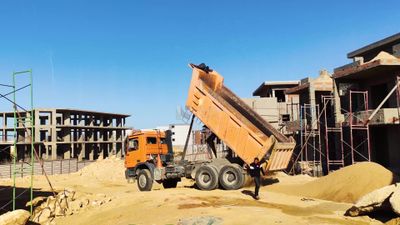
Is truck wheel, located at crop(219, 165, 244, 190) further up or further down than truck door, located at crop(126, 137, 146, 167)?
further down

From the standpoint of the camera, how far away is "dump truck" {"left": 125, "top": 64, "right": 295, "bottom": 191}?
18031 millimetres

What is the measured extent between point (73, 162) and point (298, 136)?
29186 mm

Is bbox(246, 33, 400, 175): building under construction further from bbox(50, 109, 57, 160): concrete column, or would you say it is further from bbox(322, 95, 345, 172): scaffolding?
bbox(50, 109, 57, 160): concrete column

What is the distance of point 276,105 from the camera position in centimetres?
4216

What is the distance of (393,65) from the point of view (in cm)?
2314

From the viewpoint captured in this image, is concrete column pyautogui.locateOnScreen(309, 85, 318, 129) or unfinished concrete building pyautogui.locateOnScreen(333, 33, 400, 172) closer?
unfinished concrete building pyautogui.locateOnScreen(333, 33, 400, 172)

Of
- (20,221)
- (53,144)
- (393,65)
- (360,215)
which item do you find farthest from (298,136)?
(53,144)

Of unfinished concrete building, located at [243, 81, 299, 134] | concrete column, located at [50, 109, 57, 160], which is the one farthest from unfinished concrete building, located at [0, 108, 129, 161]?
unfinished concrete building, located at [243, 81, 299, 134]

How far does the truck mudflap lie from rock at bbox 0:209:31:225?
10.1m

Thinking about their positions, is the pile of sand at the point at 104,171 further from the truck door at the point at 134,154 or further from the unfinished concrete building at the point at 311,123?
the truck door at the point at 134,154

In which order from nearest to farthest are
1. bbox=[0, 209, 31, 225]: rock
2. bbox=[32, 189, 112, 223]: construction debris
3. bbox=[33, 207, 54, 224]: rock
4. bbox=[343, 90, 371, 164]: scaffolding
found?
bbox=[0, 209, 31, 225]: rock → bbox=[33, 207, 54, 224]: rock → bbox=[32, 189, 112, 223]: construction debris → bbox=[343, 90, 371, 164]: scaffolding

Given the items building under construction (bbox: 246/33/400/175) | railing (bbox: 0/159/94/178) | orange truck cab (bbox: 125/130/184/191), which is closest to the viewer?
orange truck cab (bbox: 125/130/184/191)

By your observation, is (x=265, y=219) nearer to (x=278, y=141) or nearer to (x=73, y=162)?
(x=278, y=141)

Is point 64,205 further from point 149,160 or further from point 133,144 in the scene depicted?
point 133,144
